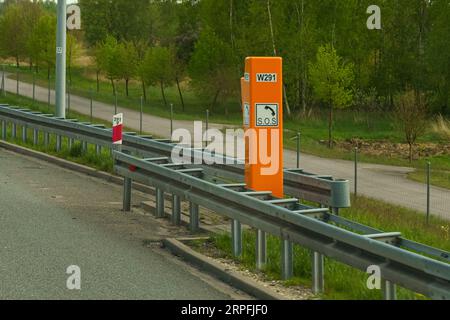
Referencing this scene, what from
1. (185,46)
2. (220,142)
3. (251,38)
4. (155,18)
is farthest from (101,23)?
(220,142)

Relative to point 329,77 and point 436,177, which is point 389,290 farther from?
point 329,77

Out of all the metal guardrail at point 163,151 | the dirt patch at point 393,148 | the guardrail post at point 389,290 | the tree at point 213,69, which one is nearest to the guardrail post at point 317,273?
the guardrail post at point 389,290

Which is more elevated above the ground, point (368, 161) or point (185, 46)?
point (185, 46)

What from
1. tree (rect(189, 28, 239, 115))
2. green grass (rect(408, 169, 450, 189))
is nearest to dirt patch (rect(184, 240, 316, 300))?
green grass (rect(408, 169, 450, 189))

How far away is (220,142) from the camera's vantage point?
1276 inches

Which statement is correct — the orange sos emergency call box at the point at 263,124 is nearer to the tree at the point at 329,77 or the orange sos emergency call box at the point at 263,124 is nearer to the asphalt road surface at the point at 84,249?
the asphalt road surface at the point at 84,249

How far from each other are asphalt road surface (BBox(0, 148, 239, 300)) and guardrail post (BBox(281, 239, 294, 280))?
24.4 inches

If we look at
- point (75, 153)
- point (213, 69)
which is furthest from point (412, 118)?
point (75, 153)

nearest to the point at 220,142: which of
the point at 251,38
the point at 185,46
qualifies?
the point at 251,38

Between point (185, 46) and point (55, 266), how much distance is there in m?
71.5

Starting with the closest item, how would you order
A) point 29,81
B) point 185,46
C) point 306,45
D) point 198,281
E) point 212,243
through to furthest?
1. point 198,281
2. point 212,243
3. point 306,45
4. point 29,81
5. point 185,46

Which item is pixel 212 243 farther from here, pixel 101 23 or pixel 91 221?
pixel 101 23

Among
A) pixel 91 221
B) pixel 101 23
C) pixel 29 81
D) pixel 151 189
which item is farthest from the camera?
pixel 101 23

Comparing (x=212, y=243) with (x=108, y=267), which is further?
(x=212, y=243)
